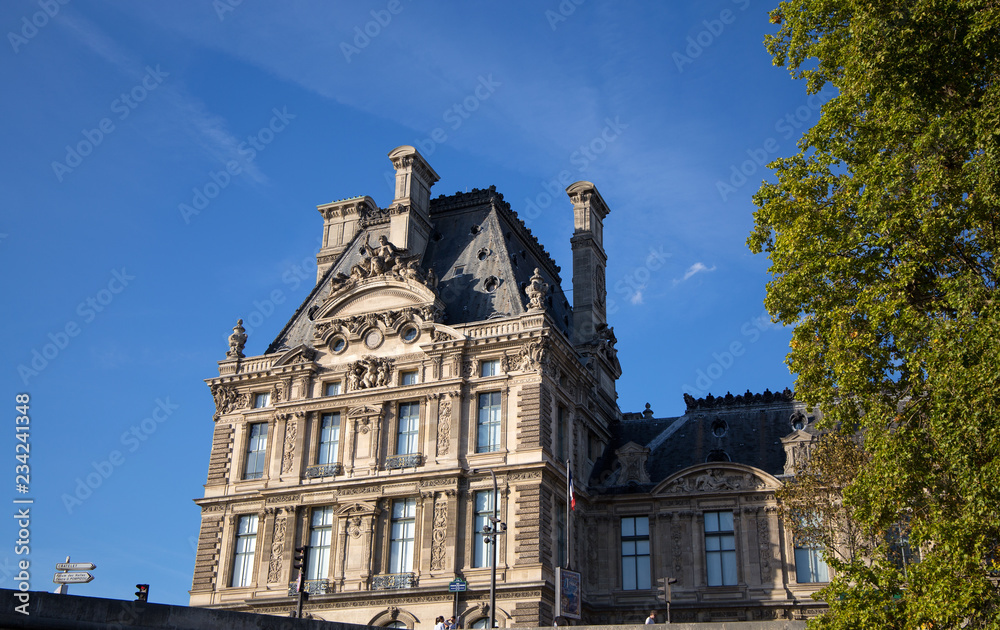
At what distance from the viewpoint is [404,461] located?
41844mm

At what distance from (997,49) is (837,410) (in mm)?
7996

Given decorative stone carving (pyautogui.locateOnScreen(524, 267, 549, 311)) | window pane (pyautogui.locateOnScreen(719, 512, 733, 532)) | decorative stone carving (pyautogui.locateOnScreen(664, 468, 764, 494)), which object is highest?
decorative stone carving (pyautogui.locateOnScreen(524, 267, 549, 311))

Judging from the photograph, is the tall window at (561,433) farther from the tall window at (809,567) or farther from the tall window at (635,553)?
the tall window at (809,567)

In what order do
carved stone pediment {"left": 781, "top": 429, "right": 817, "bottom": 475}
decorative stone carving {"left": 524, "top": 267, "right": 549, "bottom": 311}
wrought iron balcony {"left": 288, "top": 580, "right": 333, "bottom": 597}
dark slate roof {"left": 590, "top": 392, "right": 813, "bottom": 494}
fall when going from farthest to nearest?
1. dark slate roof {"left": 590, "top": 392, "right": 813, "bottom": 494}
2. decorative stone carving {"left": 524, "top": 267, "right": 549, "bottom": 311}
3. carved stone pediment {"left": 781, "top": 429, "right": 817, "bottom": 475}
4. wrought iron balcony {"left": 288, "top": 580, "right": 333, "bottom": 597}

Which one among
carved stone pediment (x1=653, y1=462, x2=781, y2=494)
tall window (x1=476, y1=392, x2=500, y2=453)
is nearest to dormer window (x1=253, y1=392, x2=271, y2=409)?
tall window (x1=476, y1=392, x2=500, y2=453)

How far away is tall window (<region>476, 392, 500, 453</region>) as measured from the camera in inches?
1623

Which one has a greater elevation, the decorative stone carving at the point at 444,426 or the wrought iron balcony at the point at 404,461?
the decorative stone carving at the point at 444,426

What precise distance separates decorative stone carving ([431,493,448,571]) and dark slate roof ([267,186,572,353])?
7903 mm

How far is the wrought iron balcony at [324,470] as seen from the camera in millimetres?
42688

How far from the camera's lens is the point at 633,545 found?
43375 millimetres

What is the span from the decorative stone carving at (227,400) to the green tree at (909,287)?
2819cm

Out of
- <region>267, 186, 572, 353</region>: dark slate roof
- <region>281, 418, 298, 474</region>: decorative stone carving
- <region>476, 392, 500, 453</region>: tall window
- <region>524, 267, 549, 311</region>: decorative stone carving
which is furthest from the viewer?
<region>267, 186, 572, 353</region>: dark slate roof

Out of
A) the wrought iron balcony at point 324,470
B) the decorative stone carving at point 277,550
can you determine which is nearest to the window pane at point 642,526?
the wrought iron balcony at point 324,470

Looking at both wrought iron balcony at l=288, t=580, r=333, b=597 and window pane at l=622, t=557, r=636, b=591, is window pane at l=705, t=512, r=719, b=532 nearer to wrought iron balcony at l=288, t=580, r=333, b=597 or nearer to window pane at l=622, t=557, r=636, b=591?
window pane at l=622, t=557, r=636, b=591
